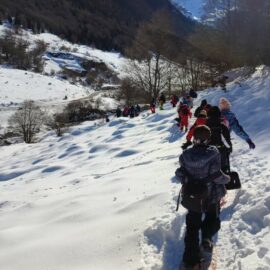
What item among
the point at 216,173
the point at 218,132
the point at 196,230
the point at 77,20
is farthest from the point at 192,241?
the point at 77,20

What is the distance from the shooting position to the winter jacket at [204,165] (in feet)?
15.9

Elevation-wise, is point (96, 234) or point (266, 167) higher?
point (266, 167)

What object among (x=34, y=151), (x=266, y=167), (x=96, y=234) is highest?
(x=266, y=167)

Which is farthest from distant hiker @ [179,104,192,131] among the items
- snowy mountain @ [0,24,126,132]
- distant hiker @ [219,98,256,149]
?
snowy mountain @ [0,24,126,132]

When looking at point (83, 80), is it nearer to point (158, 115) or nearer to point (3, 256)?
point (158, 115)

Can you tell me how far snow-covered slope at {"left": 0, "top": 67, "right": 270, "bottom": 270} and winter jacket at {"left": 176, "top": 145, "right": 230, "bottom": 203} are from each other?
3.60 ft

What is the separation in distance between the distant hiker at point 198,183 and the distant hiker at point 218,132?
6.67ft

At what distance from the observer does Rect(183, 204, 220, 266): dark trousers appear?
4.93 m

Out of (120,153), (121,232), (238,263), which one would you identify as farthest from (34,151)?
(238,263)

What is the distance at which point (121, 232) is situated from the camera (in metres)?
6.35

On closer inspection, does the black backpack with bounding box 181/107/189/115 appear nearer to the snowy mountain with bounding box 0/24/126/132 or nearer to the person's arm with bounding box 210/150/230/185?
the person's arm with bounding box 210/150/230/185

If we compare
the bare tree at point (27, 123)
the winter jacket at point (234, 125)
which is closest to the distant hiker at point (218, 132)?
the winter jacket at point (234, 125)

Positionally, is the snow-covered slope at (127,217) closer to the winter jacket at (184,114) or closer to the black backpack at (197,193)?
the black backpack at (197,193)

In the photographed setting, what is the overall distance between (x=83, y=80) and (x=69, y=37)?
1859 inches
